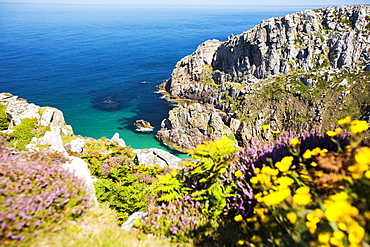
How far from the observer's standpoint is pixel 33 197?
16.6ft

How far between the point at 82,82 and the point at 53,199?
100 metres

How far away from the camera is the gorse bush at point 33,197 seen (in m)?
4.51

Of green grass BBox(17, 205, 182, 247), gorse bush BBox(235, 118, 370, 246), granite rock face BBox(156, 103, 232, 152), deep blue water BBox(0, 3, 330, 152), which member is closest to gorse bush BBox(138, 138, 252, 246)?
green grass BBox(17, 205, 182, 247)

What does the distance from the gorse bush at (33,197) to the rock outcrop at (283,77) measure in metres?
49.9

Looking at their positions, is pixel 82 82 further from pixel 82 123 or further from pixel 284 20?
pixel 284 20

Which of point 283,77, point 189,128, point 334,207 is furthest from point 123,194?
point 283,77

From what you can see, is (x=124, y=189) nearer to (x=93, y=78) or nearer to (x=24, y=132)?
(x=24, y=132)

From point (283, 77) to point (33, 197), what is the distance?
88.1m

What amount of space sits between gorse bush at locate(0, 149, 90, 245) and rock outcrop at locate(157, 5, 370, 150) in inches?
1964

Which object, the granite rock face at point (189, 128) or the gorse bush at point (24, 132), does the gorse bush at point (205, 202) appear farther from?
the granite rock face at point (189, 128)

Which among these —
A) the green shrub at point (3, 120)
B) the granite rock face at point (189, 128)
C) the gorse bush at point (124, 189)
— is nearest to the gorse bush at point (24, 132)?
the green shrub at point (3, 120)

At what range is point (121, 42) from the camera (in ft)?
588

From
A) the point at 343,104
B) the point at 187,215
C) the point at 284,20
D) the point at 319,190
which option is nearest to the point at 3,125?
the point at 187,215

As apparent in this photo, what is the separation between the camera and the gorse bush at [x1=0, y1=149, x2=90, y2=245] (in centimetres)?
451
